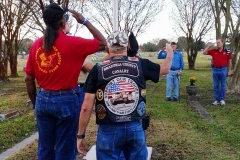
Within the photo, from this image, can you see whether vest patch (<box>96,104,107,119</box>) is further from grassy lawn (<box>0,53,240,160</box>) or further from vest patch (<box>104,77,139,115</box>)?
grassy lawn (<box>0,53,240,160</box>)

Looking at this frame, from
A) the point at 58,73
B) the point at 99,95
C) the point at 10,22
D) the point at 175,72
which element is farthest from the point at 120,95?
the point at 10,22

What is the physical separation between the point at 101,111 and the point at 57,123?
66cm

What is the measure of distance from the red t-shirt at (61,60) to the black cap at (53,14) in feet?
0.42

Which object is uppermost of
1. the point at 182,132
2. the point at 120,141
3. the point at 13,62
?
the point at 120,141

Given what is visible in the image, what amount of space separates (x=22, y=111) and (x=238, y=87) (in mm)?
7406

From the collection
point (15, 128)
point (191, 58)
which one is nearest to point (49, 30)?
point (15, 128)

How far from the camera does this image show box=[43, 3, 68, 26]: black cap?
3521 mm

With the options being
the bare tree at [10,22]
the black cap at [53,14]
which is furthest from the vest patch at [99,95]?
the bare tree at [10,22]

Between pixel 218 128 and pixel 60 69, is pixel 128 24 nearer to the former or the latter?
pixel 218 128

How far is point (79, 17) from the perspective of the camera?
384cm

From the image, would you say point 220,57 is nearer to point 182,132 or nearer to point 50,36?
point 182,132

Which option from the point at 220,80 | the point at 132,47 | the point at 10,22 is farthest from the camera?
the point at 10,22

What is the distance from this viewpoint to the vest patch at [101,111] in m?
3.22

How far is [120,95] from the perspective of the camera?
319cm
